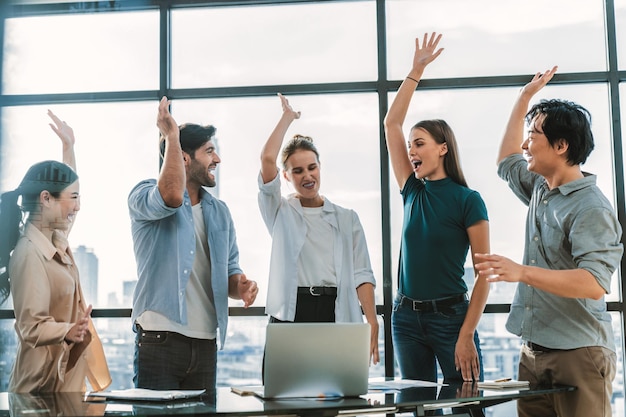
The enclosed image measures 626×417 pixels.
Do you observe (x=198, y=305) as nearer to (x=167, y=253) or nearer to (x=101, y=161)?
(x=167, y=253)

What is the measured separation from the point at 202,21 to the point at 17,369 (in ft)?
7.23

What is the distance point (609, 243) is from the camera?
2662 mm

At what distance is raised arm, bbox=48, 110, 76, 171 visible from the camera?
377 cm

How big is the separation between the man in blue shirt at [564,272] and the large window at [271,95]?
3.31ft

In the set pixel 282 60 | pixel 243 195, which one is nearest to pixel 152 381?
pixel 243 195

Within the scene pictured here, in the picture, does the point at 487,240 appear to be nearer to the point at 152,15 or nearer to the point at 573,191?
the point at 573,191

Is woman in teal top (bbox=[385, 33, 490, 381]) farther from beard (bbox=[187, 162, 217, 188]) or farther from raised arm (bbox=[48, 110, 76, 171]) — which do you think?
raised arm (bbox=[48, 110, 76, 171])

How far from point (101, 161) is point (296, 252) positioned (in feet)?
4.85

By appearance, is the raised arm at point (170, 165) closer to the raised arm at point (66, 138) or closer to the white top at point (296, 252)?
the white top at point (296, 252)

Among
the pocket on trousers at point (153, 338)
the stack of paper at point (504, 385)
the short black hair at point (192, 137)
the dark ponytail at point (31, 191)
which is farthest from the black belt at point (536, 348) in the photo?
the dark ponytail at point (31, 191)

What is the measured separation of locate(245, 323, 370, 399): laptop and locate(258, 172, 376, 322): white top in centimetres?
100

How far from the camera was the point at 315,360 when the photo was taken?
84.1 inches

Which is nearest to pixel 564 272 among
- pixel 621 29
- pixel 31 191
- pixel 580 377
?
pixel 580 377

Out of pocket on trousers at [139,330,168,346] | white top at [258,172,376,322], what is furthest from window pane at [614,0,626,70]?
pocket on trousers at [139,330,168,346]
